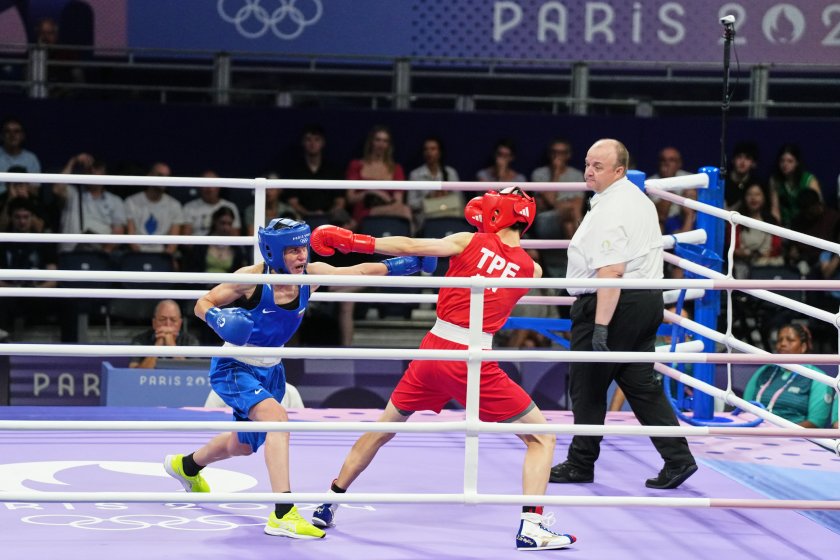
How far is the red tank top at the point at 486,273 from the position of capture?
4309 mm

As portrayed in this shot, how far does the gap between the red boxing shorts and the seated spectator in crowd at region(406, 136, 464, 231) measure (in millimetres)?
4621

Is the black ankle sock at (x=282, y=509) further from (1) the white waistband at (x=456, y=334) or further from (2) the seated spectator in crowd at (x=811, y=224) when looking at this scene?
(2) the seated spectator in crowd at (x=811, y=224)

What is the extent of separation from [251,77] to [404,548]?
644 cm

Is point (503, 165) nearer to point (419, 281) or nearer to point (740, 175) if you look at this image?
point (740, 175)

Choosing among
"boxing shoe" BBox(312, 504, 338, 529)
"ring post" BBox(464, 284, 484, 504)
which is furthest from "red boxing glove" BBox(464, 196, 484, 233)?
"boxing shoe" BBox(312, 504, 338, 529)

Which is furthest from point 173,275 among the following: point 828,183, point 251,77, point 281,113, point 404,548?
point 828,183

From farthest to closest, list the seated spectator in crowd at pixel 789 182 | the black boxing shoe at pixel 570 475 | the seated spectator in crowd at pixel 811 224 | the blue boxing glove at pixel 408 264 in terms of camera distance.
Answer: the seated spectator in crowd at pixel 789 182, the seated spectator in crowd at pixel 811 224, the black boxing shoe at pixel 570 475, the blue boxing glove at pixel 408 264

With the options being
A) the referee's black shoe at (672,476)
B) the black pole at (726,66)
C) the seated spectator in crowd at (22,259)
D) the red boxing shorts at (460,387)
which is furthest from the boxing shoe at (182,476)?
the seated spectator in crowd at (22,259)

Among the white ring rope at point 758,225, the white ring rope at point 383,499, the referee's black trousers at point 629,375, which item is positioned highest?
the white ring rope at point 758,225

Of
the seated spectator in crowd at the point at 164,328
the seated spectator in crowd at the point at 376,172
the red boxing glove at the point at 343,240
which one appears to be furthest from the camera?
the seated spectator in crowd at the point at 376,172

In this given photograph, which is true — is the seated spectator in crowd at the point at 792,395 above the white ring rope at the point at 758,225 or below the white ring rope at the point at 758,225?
below

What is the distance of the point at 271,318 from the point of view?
4398 mm

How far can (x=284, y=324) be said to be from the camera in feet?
14.5

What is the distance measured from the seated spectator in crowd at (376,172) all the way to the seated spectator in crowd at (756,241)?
2.41 meters
